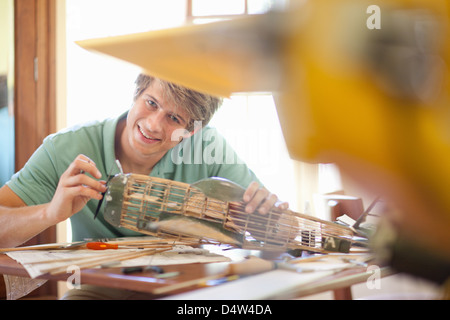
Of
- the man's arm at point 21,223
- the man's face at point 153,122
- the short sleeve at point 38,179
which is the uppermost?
the man's face at point 153,122

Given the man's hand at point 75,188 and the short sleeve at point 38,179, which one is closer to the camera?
the man's hand at point 75,188

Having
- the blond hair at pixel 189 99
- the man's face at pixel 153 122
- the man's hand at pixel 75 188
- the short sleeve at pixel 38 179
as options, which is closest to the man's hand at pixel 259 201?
the man's hand at pixel 75 188

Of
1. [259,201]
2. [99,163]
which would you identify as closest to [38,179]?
[99,163]

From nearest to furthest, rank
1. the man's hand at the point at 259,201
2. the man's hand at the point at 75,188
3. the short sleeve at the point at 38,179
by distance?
the man's hand at the point at 259,201 → the man's hand at the point at 75,188 → the short sleeve at the point at 38,179

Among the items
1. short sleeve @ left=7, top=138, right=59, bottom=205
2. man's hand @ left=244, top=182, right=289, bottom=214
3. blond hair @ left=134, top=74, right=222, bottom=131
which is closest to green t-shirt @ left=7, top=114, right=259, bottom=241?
short sleeve @ left=7, top=138, right=59, bottom=205

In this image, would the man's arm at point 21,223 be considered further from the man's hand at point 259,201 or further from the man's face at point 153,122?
the man's hand at point 259,201

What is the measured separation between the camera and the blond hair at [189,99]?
3.69 ft

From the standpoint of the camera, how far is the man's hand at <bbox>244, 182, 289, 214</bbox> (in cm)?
72

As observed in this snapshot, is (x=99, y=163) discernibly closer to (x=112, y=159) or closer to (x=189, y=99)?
(x=112, y=159)

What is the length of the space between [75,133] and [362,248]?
93 centimetres

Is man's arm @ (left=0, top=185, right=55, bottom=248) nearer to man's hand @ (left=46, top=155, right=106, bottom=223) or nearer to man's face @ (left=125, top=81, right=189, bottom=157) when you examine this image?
man's hand @ (left=46, top=155, right=106, bottom=223)

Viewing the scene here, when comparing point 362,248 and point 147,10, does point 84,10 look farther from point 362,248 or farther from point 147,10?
point 362,248

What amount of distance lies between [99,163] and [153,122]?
0.23 m

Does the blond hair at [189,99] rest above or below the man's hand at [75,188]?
above
